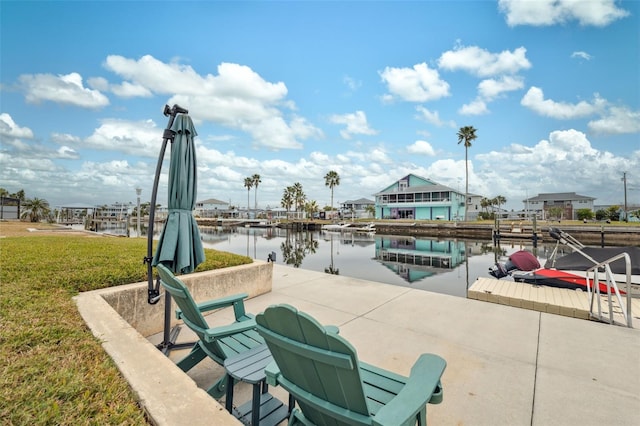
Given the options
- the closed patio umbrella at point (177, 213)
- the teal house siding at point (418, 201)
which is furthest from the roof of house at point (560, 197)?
the closed patio umbrella at point (177, 213)

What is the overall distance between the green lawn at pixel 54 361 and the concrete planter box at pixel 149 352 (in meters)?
0.06

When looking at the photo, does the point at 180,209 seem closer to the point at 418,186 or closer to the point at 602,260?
the point at 602,260

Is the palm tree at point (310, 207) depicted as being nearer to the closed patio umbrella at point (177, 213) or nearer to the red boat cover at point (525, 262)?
the red boat cover at point (525, 262)

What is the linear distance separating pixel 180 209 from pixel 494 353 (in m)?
3.59

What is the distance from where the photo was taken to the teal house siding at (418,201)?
43250 mm

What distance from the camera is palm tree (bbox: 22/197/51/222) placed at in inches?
1338

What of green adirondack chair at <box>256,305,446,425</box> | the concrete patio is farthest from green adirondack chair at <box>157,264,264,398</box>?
green adirondack chair at <box>256,305,446,425</box>

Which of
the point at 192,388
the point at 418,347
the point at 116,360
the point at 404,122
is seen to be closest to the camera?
the point at 192,388

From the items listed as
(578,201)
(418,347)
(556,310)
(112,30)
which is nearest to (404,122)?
(112,30)

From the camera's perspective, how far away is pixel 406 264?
46.3 ft

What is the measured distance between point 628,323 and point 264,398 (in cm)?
452

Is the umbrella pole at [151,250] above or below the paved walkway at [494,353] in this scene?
above

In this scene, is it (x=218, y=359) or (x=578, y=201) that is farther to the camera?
(x=578, y=201)

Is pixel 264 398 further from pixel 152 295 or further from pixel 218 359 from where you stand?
pixel 152 295
